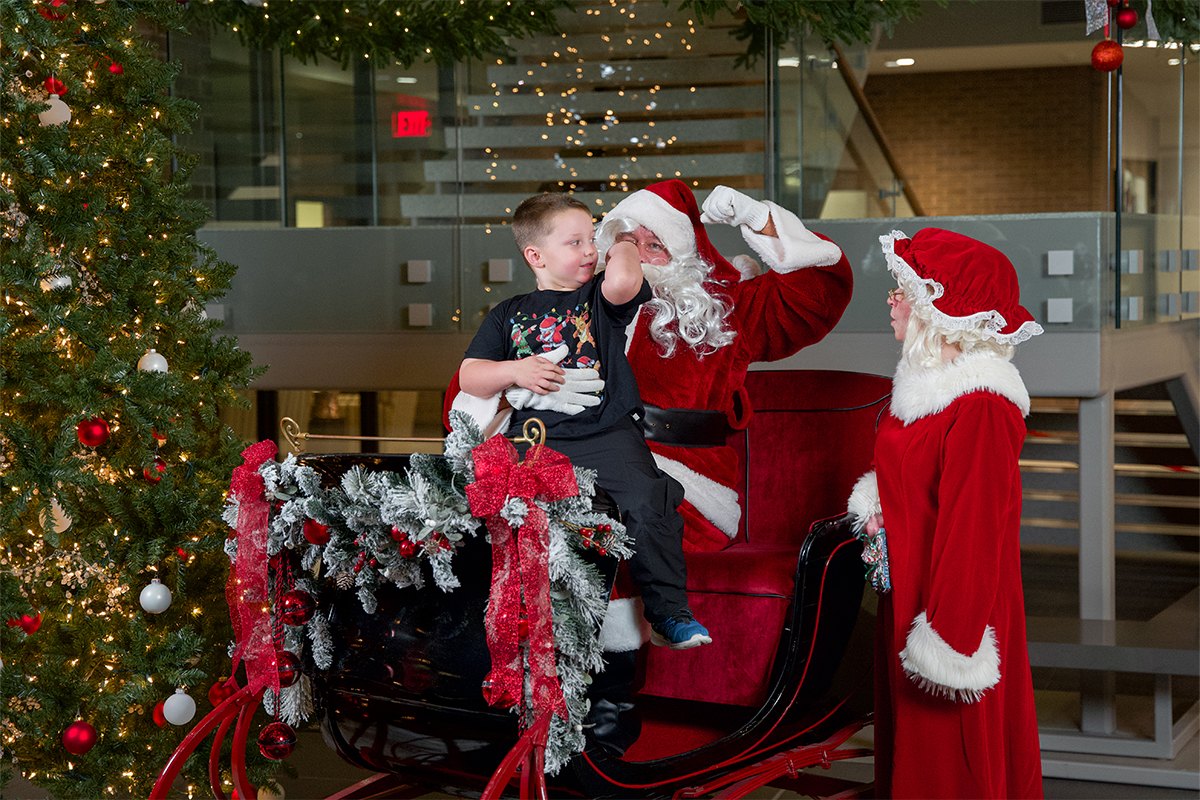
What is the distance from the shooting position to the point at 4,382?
242 centimetres

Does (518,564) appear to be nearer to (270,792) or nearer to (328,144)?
(270,792)

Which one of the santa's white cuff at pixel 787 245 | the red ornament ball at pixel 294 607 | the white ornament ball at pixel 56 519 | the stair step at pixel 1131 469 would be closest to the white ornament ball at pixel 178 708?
the white ornament ball at pixel 56 519

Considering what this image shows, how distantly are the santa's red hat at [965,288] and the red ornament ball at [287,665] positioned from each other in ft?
4.53

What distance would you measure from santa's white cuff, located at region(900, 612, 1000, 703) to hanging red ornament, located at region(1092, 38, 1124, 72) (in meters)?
2.52

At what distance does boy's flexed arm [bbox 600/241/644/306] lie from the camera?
203 centimetres

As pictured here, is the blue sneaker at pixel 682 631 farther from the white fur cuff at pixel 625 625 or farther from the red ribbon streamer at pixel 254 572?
the red ribbon streamer at pixel 254 572

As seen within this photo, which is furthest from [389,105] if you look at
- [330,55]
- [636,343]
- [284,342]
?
[636,343]

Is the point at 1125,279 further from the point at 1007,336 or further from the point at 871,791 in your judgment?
the point at 871,791

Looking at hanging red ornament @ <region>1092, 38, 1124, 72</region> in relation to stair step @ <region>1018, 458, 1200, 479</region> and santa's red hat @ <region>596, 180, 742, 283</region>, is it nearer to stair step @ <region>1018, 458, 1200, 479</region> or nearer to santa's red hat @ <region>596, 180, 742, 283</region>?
santa's red hat @ <region>596, 180, 742, 283</region>

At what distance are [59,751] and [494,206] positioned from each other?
9.59 feet

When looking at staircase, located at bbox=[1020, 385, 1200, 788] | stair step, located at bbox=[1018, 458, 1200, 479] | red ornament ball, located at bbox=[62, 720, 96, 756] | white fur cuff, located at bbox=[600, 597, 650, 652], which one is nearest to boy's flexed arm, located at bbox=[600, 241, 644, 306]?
white fur cuff, located at bbox=[600, 597, 650, 652]

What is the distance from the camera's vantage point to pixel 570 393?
207cm

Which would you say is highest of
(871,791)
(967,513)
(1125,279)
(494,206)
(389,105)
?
Result: (389,105)

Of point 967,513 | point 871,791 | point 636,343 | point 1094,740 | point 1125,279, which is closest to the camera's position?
point 967,513
